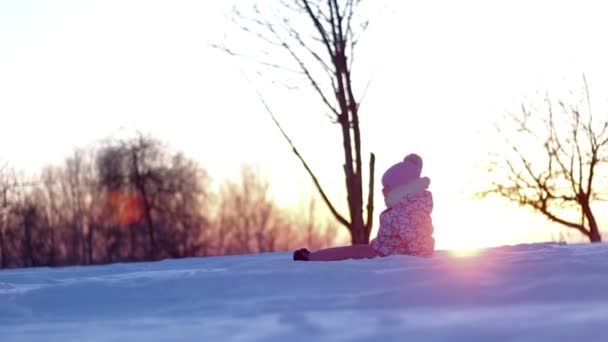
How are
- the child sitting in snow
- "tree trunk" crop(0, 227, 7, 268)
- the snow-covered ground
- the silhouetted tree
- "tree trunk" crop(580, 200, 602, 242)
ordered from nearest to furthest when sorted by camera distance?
the snow-covered ground
the child sitting in snow
"tree trunk" crop(580, 200, 602, 242)
"tree trunk" crop(0, 227, 7, 268)
the silhouetted tree

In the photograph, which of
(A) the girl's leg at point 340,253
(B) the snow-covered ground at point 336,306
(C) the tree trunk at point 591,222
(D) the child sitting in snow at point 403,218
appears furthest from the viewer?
(C) the tree trunk at point 591,222

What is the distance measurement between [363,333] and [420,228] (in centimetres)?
392

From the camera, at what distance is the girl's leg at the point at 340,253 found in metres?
5.66

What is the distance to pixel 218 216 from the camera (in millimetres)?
41594

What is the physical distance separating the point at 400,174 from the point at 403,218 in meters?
0.33

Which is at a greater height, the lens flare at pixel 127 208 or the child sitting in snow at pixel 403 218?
the lens flare at pixel 127 208

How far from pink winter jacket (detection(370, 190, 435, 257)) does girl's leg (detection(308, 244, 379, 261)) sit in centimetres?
17

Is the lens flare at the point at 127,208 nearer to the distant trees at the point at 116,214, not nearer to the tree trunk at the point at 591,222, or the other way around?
the distant trees at the point at 116,214

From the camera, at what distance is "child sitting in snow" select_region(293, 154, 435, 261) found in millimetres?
5934

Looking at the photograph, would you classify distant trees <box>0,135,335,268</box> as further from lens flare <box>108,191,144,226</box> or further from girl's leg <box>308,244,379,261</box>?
girl's leg <box>308,244,379,261</box>

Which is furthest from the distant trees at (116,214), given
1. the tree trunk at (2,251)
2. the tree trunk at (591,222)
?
the tree trunk at (591,222)

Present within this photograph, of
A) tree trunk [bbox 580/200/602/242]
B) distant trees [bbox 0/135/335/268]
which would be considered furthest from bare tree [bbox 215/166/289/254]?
tree trunk [bbox 580/200/602/242]

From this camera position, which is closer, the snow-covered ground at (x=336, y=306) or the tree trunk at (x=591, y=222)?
the snow-covered ground at (x=336, y=306)

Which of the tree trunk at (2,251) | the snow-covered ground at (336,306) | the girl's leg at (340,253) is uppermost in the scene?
the tree trunk at (2,251)
